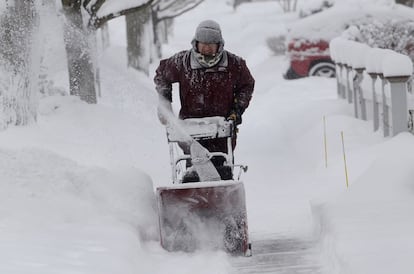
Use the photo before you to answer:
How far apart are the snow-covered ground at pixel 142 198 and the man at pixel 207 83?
31.1 inches

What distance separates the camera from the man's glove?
7783 mm

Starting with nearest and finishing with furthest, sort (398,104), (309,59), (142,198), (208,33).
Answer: (208,33) → (142,198) → (398,104) → (309,59)

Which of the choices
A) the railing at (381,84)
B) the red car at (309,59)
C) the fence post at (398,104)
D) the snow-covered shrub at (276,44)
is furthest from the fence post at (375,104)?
the snow-covered shrub at (276,44)

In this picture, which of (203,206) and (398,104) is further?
(398,104)

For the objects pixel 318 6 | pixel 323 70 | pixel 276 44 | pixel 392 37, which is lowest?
pixel 323 70

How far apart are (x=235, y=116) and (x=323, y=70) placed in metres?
17.0

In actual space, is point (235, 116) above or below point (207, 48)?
below

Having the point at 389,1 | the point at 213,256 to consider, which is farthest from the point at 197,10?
the point at 213,256

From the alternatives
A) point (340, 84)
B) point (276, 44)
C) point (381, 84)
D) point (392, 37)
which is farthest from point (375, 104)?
point (276, 44)

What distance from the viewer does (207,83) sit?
787cm

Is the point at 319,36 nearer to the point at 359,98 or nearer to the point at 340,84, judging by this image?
the point at 340,84

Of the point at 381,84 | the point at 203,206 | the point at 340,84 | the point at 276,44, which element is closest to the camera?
the point at 203,206

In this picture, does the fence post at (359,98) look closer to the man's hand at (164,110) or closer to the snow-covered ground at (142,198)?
the snow-covered ground at (142,198)

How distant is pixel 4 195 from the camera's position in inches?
285
